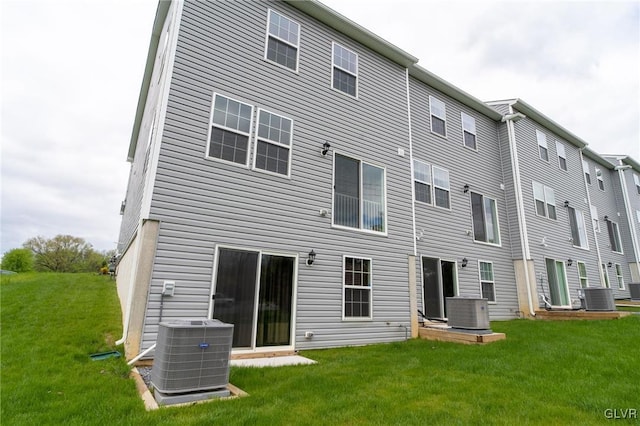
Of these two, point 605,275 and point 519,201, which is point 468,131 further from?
point 605,275

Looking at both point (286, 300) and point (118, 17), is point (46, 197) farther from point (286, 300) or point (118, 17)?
point (286, 300)

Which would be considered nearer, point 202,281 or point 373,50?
point 202,281

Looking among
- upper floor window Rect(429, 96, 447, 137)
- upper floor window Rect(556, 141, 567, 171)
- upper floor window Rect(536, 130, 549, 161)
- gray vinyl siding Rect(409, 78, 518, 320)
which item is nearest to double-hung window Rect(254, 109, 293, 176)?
gray vinyl siding Rect(409, 78, 518, 320)

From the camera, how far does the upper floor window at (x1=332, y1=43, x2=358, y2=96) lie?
328 inches

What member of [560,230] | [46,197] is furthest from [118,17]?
[46,197]

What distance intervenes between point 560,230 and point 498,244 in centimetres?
445

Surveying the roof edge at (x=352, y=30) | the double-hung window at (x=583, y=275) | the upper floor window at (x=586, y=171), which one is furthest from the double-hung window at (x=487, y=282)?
the upper floor window at (x=586, y=171)

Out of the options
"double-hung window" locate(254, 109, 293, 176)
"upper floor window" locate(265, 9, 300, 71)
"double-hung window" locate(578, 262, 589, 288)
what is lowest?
"double-hung window" locate(578, 262, 589, 288)

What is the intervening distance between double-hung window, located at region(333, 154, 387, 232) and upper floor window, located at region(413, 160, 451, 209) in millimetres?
2128

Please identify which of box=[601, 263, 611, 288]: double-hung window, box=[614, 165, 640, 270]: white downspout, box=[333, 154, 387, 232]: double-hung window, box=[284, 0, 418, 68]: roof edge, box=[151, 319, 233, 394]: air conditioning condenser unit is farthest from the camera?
box=[614, 165, 640, 270]: white downspout

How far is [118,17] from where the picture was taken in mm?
8867

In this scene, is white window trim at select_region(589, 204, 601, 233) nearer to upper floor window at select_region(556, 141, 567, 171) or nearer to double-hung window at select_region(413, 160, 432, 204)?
upper floor window at select_region(556, 141, 567, 171)

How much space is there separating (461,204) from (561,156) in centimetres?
859

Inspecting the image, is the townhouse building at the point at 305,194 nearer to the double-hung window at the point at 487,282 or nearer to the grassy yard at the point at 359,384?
the double-hung window at the point at 487,282
